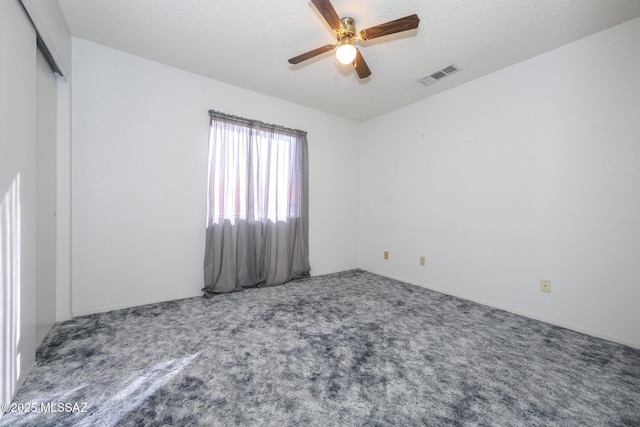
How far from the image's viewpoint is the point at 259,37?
2.24 metres

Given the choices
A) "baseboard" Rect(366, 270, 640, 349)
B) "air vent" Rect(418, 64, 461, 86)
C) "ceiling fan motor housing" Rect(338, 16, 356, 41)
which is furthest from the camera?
"air vent" Rect(418, 64, 461, 86)

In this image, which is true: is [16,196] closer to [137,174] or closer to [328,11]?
[137,174]

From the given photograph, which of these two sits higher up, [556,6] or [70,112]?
[556,6]

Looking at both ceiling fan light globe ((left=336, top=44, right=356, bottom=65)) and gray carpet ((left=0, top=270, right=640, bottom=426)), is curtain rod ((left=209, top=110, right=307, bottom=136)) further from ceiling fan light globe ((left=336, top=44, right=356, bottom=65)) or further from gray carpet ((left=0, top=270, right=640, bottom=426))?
gray carpet ((left=0, top=270, right=640, bottom=426))

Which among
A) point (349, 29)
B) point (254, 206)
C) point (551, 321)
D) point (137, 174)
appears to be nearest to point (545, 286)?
point (551, 321)

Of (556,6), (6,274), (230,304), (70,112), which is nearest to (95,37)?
(70,112)

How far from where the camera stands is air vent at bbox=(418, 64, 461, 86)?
2.69 metres

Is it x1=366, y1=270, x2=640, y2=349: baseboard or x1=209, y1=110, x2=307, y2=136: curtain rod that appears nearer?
x1=366, y1=270, x2=640, y2=349: baseboard

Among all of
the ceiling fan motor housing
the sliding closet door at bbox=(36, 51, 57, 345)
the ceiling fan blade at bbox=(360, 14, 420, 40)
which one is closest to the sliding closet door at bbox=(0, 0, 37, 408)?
the sliding closet door at bbox=(36, 51, 57, 345)

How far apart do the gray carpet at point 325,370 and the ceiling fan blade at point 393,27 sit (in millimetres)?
2259

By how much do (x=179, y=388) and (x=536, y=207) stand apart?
128 inches

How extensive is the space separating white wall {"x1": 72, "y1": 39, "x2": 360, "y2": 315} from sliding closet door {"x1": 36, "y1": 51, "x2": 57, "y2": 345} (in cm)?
18

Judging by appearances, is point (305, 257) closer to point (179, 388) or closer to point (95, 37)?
point (179, 388)

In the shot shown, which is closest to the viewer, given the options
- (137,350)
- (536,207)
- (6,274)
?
(6,274)
